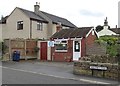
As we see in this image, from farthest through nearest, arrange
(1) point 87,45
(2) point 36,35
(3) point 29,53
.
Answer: (2) point 36,35 → (3) point 29,53 → (1) point 87,45

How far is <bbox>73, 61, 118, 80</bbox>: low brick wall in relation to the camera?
48.1ft

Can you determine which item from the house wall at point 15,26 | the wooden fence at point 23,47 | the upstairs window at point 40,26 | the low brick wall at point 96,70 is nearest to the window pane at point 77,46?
the wooden fence at point 23,47

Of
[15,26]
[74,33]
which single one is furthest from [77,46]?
[15,26]

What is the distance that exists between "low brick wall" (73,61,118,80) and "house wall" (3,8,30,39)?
21625 millimetres

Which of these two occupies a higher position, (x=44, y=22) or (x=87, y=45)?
(x=44, y=22)

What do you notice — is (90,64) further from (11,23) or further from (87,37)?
(11,23)

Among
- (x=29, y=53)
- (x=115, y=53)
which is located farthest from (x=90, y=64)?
(x=29, y=53)

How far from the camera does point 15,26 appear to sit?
39188 mm

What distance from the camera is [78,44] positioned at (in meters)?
27.3

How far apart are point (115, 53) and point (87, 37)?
11.6m

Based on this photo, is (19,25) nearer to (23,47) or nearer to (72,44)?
(23,47)

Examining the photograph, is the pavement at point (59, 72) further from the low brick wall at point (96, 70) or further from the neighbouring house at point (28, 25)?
the neighbouring house at point (28, 25)

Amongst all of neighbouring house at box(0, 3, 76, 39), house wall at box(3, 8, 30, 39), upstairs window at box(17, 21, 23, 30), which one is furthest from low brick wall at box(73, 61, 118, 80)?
upstairs window at box(17, 21, 23, 30)

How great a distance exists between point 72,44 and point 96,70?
39.6 feet
